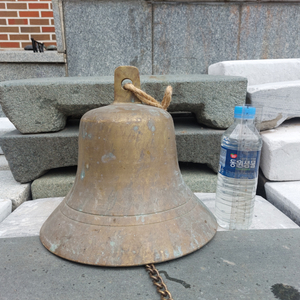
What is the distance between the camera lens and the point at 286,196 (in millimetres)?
1331

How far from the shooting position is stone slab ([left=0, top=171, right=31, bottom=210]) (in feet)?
4.50

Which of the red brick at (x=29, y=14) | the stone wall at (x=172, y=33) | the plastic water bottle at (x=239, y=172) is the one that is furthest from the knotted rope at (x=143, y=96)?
the red brick at (x=29, y=14)

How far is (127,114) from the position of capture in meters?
0.93

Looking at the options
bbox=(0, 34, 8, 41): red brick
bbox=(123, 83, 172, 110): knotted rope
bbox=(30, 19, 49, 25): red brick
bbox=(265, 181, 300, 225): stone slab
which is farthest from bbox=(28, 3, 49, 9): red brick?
bbox=(265, 181, 300, 225): stone slab

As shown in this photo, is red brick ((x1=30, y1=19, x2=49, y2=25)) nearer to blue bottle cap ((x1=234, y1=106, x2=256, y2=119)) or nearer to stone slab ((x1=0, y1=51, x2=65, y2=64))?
stone slab ((x1=0, y1=51, x2=65, y2=64))

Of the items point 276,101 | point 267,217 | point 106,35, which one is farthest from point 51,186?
point 276,101

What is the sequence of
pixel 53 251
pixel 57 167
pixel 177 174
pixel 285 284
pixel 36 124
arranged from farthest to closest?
1. pixel 57 167
2. pixel 36 124
3. pixel 177 174
4. pixel 53 251
5. pixel 285 284

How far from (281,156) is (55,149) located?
1.30 metres

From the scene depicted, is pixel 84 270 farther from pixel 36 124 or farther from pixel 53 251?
pixel 36 124

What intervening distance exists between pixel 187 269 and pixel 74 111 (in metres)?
1.03

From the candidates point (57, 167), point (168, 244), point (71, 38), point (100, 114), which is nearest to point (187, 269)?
point (168, 244)

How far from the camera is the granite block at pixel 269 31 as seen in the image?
2084 millimetres

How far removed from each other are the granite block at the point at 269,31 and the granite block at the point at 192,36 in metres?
0.09

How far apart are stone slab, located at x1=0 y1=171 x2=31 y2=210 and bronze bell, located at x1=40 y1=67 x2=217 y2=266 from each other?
0.46 meters
